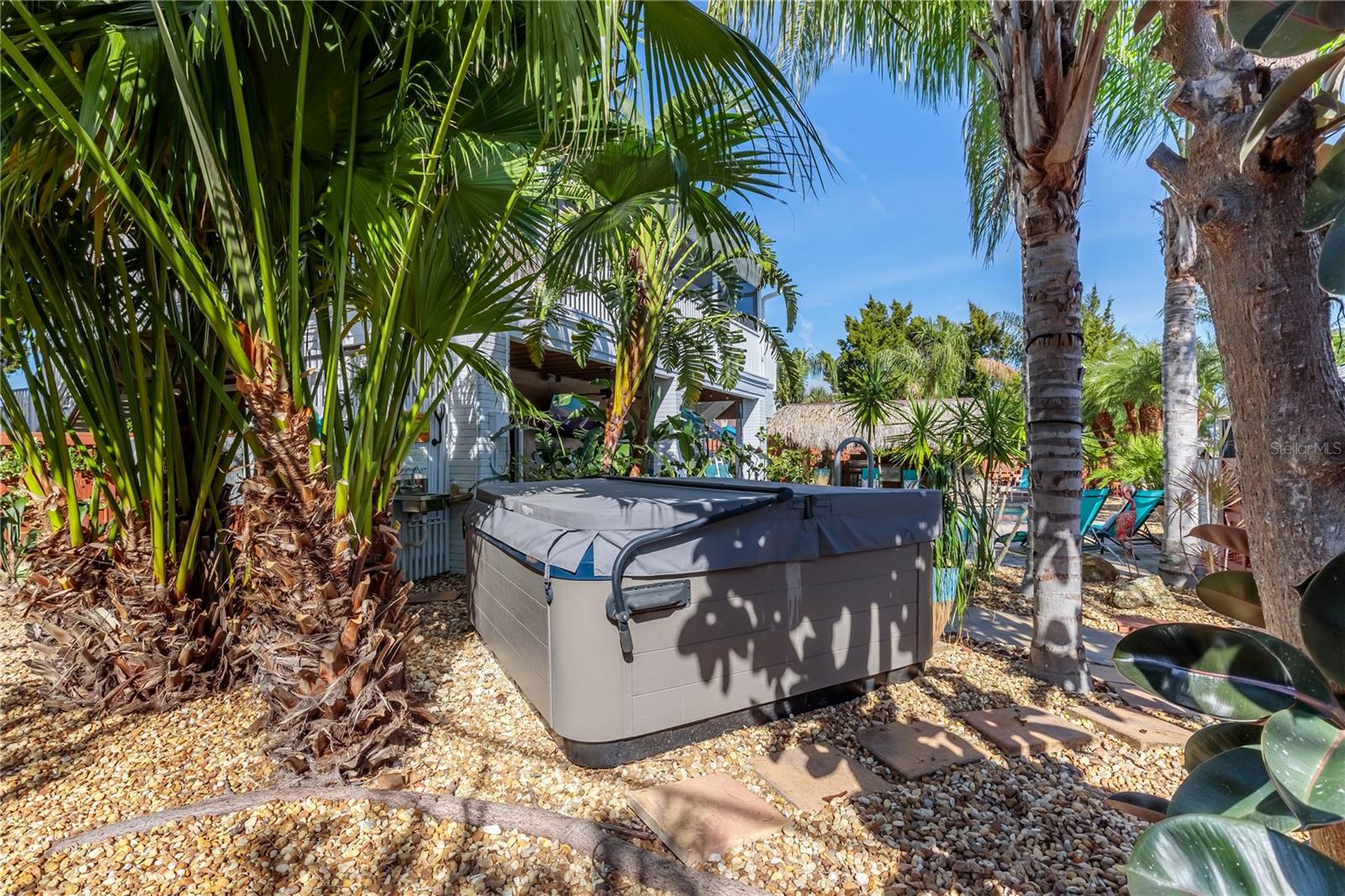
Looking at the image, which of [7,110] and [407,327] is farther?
[407,327]

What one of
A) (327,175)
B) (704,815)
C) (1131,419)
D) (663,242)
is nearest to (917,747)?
(704,815)

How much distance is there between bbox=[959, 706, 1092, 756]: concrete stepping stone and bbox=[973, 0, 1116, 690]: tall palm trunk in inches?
Result: 23.1

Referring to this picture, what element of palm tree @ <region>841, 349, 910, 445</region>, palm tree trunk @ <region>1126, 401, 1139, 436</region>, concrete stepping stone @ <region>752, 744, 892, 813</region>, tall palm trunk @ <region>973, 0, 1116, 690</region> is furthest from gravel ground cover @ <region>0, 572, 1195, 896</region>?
palm tree trunk @ <region>1126, 401, 1139, 436</region>

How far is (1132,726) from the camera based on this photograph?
336cm

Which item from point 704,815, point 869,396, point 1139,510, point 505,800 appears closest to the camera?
point 704,815

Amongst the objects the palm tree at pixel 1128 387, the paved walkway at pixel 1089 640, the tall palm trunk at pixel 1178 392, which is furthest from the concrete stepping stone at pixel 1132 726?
the palm tree at pixel 1128 387

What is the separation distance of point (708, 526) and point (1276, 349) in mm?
2254

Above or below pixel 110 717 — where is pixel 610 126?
above

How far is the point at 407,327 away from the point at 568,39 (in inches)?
66.5

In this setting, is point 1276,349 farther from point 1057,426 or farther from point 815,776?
point 1057,426

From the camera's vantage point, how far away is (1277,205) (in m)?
1.02

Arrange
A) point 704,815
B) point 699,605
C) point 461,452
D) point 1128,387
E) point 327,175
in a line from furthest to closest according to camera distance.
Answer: point 1128,387
point 461,452
point 327,175
point 699,605
point 704,815

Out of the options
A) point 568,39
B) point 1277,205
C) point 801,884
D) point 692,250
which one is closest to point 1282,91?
point 1277,205

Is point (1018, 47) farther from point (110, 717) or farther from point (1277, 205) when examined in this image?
point (110, 717)
